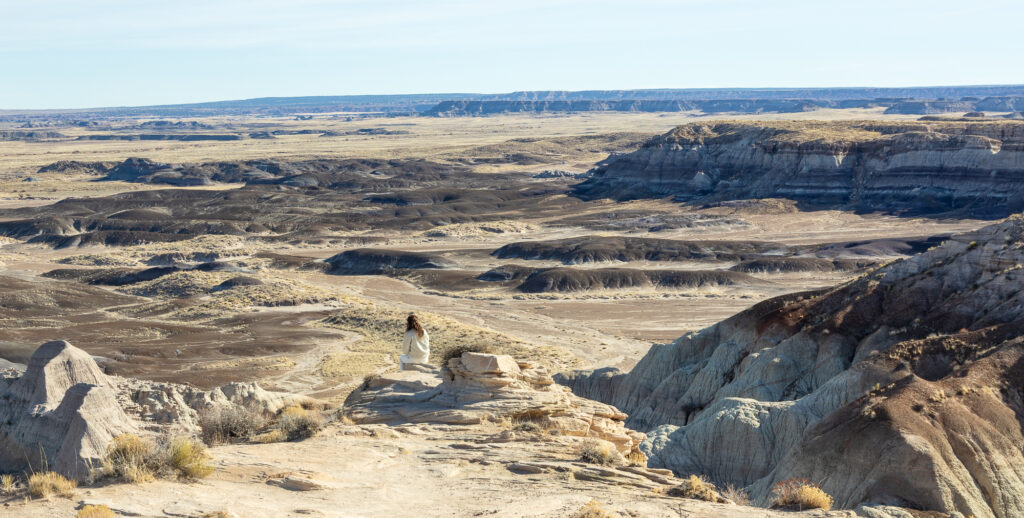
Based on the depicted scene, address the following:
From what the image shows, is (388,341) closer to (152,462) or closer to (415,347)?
(415,347)

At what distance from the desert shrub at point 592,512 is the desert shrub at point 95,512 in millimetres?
5964

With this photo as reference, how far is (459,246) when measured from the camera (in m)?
101

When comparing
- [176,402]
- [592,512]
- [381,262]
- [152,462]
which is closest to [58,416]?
[176,402]

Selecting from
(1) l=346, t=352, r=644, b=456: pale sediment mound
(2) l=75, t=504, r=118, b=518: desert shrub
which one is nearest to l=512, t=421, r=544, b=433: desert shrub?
(1) l=346, t=352, r=644, b=456: pale sediment mound

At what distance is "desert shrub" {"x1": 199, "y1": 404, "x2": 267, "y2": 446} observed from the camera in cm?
1906

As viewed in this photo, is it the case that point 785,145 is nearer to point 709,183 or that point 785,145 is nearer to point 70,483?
point 709,183

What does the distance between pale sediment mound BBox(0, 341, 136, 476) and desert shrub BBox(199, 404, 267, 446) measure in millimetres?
2050

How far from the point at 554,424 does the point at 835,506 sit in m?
5.57

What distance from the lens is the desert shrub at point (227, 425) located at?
19.1 meters

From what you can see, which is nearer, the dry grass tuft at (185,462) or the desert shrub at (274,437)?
the dry grass tuft at (185,462)

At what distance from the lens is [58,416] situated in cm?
1780

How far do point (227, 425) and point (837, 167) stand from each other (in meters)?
113

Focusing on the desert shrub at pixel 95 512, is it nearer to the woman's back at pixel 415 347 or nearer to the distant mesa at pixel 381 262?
the woman's back at pixel 415 347

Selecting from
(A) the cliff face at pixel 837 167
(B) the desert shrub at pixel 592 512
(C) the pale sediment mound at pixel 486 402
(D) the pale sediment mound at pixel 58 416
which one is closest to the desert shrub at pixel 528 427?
(C) the pale sediment mound at pixel 486 402
